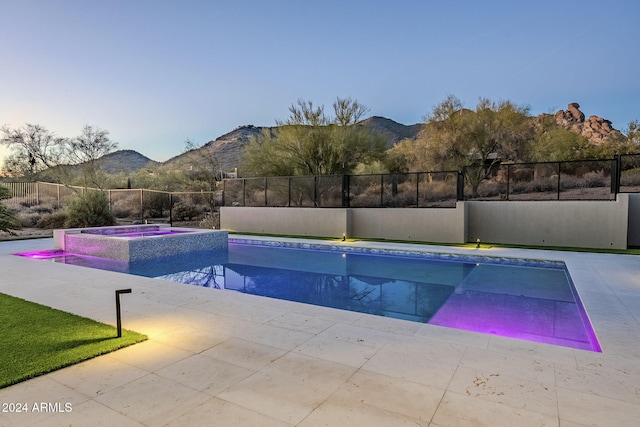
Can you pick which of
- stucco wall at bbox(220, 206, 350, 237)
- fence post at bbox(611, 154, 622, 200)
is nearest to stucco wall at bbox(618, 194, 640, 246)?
fence post at bbox(611, 154, 622, 200)

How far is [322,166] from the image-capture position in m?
16.5

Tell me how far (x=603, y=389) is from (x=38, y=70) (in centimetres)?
1629

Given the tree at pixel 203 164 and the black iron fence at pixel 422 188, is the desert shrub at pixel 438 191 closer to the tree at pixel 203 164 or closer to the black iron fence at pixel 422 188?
the black iron fence at pixel 422 188

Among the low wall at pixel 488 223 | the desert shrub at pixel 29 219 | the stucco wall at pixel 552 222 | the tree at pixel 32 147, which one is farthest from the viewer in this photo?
the tree at pixel 32 147

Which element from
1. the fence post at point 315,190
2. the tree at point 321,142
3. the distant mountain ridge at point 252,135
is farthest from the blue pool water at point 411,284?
the distant mountain ridge at point 252,135

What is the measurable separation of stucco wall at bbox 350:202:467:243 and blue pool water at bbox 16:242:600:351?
2.33 m

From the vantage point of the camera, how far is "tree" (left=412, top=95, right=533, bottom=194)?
54.2 feet

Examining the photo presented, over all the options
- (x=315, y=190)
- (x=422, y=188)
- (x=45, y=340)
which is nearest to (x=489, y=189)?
(x=422, y=188)

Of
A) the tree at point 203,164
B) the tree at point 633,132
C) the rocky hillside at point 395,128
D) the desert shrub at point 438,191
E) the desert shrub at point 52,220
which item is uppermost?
the rocky hillside at point 395,128

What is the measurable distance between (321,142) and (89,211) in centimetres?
977

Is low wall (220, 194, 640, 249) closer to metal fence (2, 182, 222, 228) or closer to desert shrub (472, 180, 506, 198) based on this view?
desert shrub (472, 180, 506, 198)

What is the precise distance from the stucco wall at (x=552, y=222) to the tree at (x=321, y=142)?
6951mm

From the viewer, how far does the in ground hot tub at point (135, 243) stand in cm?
835

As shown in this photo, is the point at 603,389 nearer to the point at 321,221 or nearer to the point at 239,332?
the point at 239,332
